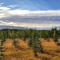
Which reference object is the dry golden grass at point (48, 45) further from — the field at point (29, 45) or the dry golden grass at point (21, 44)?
the dry golden grass at point (21, 44)

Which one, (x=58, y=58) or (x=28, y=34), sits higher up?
(x=28, y=34)

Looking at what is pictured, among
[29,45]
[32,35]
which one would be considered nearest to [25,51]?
[29,45]

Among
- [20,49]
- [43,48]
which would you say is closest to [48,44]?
[43,48]

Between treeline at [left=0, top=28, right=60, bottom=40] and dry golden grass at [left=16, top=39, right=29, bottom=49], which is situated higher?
treeline at [left=0, top=28, right=60, bottom=40]

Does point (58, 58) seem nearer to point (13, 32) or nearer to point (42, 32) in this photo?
point (42, 32)

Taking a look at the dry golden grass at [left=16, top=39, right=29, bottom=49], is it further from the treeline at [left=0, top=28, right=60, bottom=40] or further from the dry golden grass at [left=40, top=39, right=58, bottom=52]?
the dry golden grass at [left=40, top=39, right=58, bottom=52]

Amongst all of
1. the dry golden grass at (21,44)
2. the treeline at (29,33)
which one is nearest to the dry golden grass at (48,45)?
the treeline at (29,33)

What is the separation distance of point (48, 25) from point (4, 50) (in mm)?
989

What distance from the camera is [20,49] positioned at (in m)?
5.97

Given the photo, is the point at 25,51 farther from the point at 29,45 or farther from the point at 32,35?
the point at 32,35

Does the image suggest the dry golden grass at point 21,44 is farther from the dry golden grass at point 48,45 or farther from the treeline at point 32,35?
the dry golden grass at point 48,45

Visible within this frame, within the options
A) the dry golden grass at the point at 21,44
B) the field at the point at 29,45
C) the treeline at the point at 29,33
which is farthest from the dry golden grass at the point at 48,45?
the dry golden grass at the point at 21,44

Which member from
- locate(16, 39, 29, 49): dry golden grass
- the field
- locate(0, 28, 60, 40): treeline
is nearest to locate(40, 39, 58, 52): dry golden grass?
the field

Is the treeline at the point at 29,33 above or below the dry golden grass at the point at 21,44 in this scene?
above
